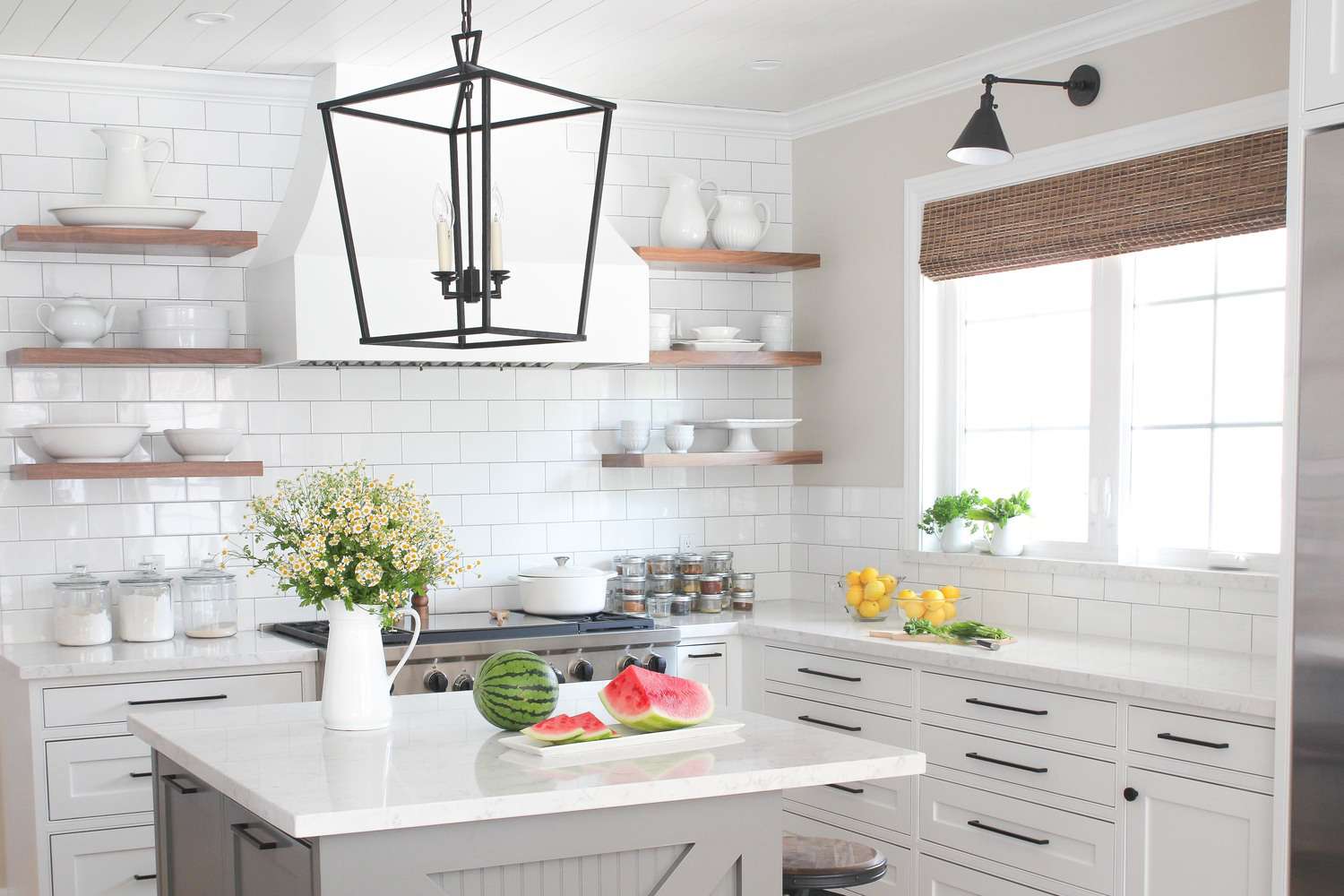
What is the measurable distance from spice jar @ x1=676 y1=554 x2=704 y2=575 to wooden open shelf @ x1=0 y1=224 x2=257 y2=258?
6.28ft

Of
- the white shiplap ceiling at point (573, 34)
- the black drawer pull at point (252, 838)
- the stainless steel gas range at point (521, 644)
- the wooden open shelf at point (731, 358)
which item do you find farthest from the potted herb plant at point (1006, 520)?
the black drawer pull at point (252, 838)

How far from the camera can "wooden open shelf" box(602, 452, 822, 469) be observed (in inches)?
203

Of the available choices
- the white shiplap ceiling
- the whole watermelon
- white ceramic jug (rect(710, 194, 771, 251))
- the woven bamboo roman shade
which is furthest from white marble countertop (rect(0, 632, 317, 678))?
the woven bamboo roman shade

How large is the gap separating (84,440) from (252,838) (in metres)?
2.30

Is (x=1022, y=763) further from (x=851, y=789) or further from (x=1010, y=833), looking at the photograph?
(x=851, y=789)

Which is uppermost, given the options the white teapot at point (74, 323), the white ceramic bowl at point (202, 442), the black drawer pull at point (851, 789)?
the white teapot at point (74, 323)

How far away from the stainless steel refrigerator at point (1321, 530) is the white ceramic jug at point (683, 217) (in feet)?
8.55

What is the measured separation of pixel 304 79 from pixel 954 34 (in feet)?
7.17

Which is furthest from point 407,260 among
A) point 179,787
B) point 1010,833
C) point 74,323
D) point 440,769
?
point 1010,833

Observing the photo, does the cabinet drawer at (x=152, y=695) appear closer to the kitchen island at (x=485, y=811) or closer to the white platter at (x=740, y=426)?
the kitchen island at (x=485, y=811)

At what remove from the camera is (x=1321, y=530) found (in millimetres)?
2973

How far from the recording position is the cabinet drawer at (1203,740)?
3209 millimetres

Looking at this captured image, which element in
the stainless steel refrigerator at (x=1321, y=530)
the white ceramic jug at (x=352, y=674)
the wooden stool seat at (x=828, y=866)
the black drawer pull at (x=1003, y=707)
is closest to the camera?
the wooden stool seat at (x=828, y=866)

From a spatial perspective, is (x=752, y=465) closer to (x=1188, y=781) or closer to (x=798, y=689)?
(x=798, y=689)
